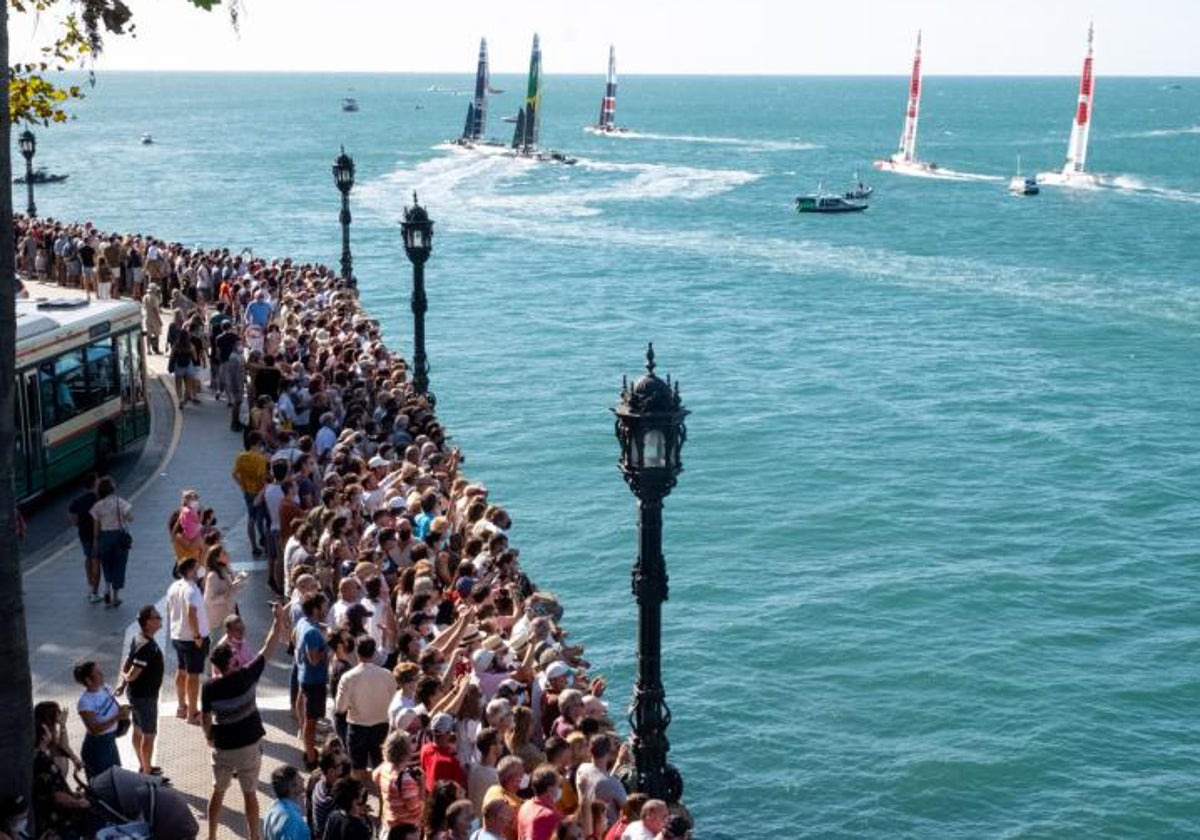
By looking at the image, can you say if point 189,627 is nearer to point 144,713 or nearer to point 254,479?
point 144,713

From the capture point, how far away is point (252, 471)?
17516 mm

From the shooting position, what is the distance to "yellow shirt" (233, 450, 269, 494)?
57.5 feet

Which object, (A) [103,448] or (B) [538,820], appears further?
(A) [103,448]

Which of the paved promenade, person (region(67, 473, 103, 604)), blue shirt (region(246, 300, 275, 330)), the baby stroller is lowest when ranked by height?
the paved promenade

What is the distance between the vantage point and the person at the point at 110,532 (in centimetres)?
1598

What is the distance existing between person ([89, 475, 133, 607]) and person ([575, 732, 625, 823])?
723 cm

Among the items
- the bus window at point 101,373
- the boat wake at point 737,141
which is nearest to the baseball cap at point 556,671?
the bus window at point 101,373

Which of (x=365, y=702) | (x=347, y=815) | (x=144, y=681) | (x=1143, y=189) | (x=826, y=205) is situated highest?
(x=347, y=815)

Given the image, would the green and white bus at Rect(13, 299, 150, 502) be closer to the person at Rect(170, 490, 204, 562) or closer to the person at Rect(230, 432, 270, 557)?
the person at Rect(230, 432, 270, 557)

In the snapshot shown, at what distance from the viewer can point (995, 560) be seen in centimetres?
3153

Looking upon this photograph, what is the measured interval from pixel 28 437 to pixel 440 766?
11344 mm

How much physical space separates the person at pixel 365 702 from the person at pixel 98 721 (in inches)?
56.9

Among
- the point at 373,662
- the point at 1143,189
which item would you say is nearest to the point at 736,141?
the point at 1143,189

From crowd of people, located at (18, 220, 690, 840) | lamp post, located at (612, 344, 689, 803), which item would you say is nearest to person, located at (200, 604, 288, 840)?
crowd of people, located at (18, 220, 690, 840)
